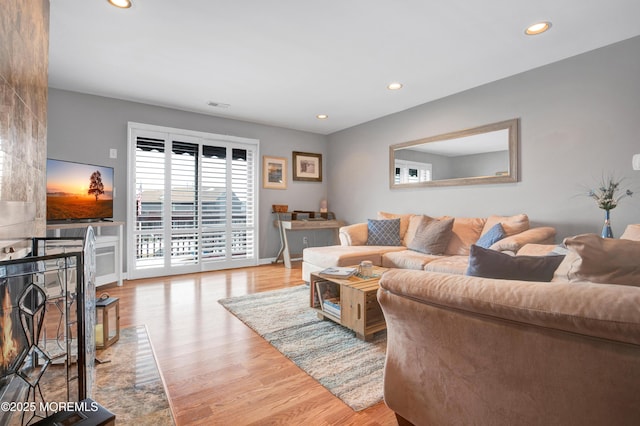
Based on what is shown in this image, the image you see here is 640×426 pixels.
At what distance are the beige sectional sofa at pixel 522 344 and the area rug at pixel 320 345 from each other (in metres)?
0.49

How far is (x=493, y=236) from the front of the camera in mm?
3059

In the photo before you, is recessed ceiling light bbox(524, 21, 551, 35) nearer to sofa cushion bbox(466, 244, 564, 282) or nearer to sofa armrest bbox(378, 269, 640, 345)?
sofa cushion bbox(466, 244, 564, 282)

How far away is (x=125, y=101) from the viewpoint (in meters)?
4.11

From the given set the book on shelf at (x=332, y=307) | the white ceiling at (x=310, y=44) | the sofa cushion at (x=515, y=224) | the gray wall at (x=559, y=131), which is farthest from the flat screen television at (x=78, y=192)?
the sofa cushion at (x=515, y=224)

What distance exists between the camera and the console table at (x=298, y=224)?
16.8 ft

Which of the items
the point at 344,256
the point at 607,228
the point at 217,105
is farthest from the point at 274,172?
the point at 607,228

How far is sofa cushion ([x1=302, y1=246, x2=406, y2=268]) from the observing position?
3.44 m

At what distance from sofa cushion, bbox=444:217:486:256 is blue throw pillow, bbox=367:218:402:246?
0.74 metres

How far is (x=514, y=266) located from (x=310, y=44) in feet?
7.94

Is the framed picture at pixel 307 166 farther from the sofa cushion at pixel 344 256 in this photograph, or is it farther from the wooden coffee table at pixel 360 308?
the wooden coffee table at pixel 360 308

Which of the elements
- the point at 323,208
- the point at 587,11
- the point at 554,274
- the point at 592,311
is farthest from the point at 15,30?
the point at 323,208

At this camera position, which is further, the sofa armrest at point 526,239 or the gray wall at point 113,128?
the gray wall at point 113,128

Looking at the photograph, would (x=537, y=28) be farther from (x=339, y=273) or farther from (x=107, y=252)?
(x=107, y=252)

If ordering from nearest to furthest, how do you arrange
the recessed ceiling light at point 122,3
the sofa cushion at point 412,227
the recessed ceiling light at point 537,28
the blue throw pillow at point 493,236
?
the recessed ceiling light at point 122,3
the recessed ceiling light at point 537,28
the blue throw pillow at point 493,236
the sofa cushion at point 412,227
